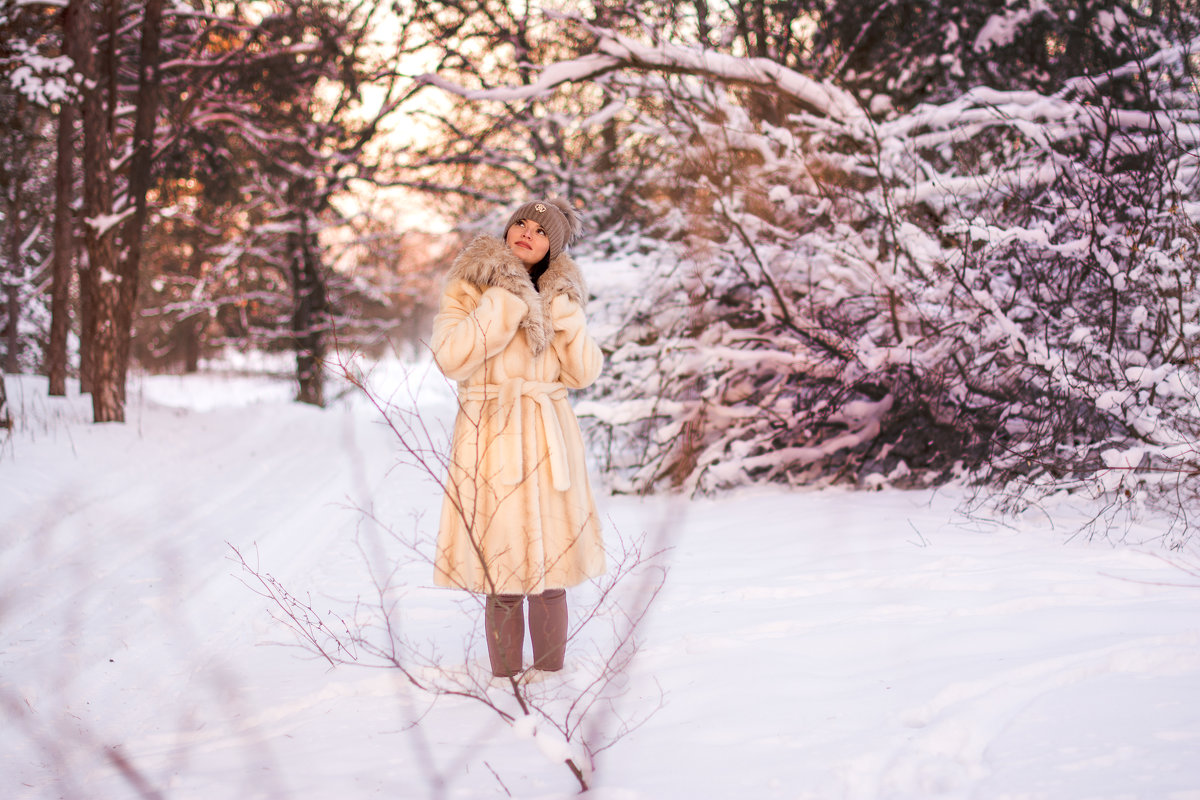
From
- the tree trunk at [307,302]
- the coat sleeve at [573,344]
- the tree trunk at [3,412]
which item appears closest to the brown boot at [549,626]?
the coat sleeve at [573,344]

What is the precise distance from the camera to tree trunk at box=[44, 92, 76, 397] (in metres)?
10.9

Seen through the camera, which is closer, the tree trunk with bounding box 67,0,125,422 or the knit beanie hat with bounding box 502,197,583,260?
the knit beanie hat with bounding box 502,197,583,260

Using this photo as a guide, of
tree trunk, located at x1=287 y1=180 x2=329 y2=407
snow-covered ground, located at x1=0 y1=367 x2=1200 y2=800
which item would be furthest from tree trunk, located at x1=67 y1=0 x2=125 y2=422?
tree trunk, located at x1=287 y1=180 x2=329 y2=407

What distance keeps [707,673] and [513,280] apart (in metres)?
1.48

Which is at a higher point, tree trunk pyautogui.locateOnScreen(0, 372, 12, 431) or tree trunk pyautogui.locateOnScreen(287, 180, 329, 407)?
tree trunk pyautogui.locateOnScreen(287, 180, 329, 407)

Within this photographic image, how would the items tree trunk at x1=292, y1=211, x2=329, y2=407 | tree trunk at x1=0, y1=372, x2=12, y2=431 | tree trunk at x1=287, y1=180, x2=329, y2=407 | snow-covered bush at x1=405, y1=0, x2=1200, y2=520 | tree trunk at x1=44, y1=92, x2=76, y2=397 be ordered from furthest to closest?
tree trunk at x1=292, y1=211, x2=329, y2=407 → tree trunk at x1=287, y1=180, x2=329, y2=407 → tree trunk at x1=44, y1=92, x2=76, y2=397 → tree trunk at x1=0, y1=372, x2=12, y2=431 → snow-covered bush at x1=405, y1=0, x2=1200, y2=520

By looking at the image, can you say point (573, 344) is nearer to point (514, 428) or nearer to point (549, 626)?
point (514, 428)

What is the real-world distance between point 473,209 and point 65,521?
1033 centimetres

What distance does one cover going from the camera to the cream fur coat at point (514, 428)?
2.48 metres

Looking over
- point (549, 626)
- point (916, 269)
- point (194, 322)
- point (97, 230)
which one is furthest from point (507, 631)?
point (194, 322)

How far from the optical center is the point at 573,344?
8.74ft

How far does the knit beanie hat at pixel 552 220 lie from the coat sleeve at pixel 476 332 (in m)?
0.36

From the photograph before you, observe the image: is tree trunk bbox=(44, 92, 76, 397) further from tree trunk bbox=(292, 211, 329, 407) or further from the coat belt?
the coat belt

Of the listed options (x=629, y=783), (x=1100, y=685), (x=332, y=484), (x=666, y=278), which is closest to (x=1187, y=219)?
(x=1100, y=685)
